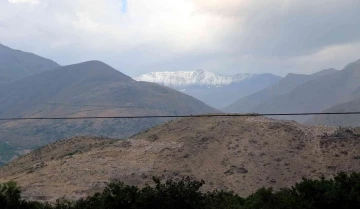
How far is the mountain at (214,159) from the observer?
4694cm

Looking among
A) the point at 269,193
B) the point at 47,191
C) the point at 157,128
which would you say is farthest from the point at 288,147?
the point at 269,193

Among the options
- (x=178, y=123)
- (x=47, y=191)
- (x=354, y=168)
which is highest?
(x=178, y=123)

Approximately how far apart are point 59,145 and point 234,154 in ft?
111

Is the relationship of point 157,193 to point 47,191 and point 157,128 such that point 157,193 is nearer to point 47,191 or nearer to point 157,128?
point 47,191

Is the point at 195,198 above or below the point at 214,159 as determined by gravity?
above

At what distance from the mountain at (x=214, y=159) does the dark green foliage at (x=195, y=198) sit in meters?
21.1

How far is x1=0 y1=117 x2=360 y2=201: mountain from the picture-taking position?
46.9 metres

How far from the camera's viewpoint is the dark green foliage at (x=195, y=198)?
70.9 ft

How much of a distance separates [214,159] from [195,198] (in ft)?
98.7

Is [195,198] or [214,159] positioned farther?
[214,159]

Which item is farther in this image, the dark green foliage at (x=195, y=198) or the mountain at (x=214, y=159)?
the mountain at (x=214, y=159)

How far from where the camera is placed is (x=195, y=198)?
22.8 meters

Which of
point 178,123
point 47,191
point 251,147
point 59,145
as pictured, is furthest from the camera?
point 59,145

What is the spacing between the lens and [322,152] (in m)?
50.4
